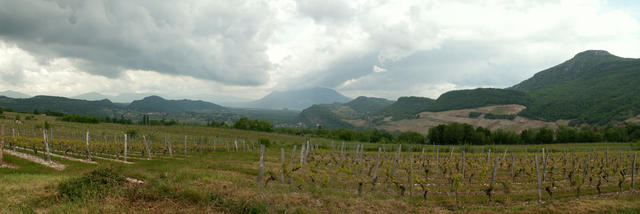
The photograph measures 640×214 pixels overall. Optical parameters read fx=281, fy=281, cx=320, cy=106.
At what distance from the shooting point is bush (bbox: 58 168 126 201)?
25.7 feet

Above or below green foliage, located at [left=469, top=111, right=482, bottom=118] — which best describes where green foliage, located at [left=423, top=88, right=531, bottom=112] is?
above

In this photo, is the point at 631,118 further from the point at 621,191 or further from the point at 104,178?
the point at 104,178

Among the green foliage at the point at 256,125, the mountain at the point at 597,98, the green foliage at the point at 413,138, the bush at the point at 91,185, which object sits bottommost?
the green foliage at the point at 413,138

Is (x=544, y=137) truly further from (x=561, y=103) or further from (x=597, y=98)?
(x=597, y=98)

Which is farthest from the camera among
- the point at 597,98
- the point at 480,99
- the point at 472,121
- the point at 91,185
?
the point at 480,99

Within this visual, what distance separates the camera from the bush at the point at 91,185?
7.82 metres

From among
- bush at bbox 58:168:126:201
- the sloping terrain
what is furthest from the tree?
bush at bbox 58:168:126:201

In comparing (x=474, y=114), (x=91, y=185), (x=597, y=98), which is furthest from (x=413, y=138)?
(x=597, y=98)

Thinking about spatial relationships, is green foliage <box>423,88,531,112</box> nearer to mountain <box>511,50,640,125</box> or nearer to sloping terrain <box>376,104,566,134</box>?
sloping terrain <box>376,104,566,134</box>

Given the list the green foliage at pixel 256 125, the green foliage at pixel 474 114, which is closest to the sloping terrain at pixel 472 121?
the green foliage at pixel 474 114

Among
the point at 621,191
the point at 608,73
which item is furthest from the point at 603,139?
the point at 608,73

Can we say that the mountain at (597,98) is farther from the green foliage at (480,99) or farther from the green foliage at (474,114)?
the green foliage at (474,114)

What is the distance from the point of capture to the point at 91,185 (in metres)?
8.07

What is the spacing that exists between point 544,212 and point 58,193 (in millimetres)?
15744
